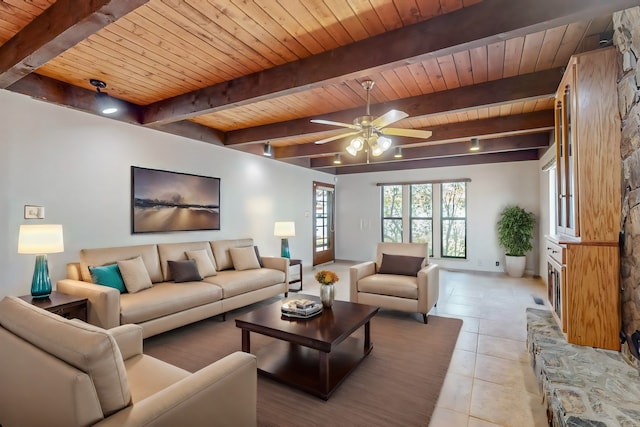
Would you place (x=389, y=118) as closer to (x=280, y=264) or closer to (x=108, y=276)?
(x=280, y=264)

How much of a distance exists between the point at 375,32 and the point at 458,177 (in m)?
5.73

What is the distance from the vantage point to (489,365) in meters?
2.79

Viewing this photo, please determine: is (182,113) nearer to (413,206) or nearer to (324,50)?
(324,50)

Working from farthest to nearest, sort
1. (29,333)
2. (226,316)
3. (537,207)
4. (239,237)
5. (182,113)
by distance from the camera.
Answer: (537,207) < (239,237) < (226,316) < (182,113) < (29,333)

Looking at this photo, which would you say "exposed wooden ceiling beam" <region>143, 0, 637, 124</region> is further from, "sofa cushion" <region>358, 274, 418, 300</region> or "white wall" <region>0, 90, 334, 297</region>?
"sofa cushion" <region>358, 274, 418, 300</region>

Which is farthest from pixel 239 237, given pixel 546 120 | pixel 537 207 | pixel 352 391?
pixel 537 207

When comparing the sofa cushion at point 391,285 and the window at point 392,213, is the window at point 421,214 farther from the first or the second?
the sofa cushion at point 391,285

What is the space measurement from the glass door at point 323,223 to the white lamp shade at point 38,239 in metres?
5.50

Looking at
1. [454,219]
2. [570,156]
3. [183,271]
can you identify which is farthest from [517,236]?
[183,271]

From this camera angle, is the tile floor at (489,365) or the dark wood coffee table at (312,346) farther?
the dark wood coffee table at (312,346)

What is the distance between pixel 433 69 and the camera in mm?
2924

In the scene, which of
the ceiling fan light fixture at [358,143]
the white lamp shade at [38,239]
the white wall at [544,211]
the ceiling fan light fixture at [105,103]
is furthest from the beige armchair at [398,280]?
the ceiling fan light fixture at [105,103]

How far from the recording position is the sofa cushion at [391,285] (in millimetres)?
3911

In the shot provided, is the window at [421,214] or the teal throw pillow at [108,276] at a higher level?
the window at [421,214]
